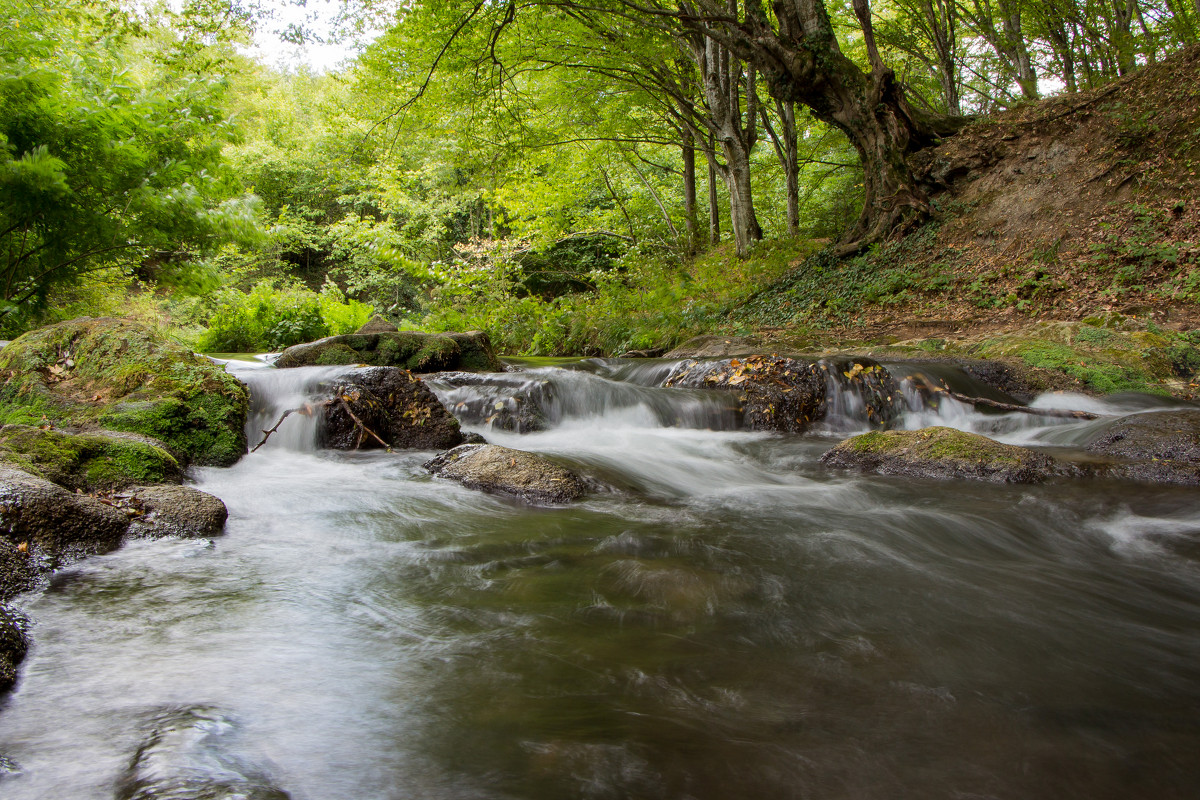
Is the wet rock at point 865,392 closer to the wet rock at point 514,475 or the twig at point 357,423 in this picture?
the wet rock at point 514,475

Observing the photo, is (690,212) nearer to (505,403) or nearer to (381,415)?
(505,403)

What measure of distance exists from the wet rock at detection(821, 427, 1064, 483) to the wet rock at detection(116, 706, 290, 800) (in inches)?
207

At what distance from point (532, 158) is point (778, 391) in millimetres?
10474

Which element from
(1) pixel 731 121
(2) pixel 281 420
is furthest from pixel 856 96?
(2) pixel 281 420

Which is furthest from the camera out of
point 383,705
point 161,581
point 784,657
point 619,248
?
point 619,248

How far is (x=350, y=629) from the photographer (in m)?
2.68

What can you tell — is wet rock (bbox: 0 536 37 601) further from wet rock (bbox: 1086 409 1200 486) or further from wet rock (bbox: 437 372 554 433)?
wet rock (bbox: 1086 409 1200 486)

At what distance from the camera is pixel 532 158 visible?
15.8 m

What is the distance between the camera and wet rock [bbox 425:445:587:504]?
468 cm

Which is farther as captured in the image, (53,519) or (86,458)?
(86,458)

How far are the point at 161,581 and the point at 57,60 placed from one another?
9434mm

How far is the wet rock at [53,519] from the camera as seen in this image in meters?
2.78

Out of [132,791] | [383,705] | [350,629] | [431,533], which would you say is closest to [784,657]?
[383,705]

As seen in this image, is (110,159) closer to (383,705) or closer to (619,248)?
(383,705)
